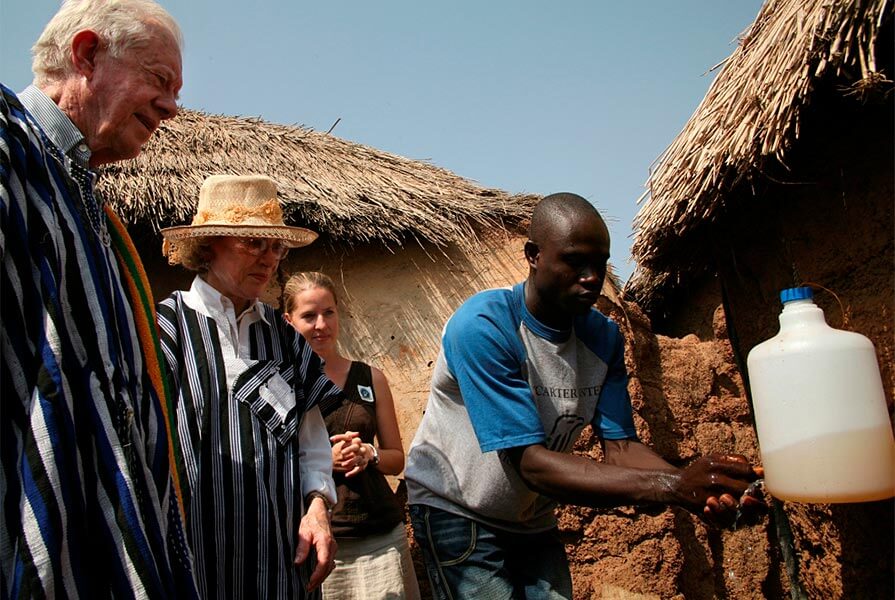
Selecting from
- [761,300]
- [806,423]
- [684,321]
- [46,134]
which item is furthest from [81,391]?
[684,321]

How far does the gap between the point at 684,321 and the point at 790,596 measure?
5.87ft

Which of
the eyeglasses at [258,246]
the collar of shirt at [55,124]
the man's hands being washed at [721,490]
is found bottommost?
the man's hands being washed at [721,490]

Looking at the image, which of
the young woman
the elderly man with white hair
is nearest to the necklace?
the elderly man with white hair

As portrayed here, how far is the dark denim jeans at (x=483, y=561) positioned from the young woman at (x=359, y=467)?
68 centimetres

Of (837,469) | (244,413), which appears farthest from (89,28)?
(837,469)

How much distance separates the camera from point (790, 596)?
439cm

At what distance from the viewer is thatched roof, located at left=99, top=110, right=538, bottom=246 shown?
5277mm

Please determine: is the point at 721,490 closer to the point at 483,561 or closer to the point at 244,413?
the point at 483,561

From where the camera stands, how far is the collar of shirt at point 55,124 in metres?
1.82

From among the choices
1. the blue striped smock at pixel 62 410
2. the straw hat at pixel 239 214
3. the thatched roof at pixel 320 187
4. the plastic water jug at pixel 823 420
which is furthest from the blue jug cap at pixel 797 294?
the thatched roof at pixel 320 187

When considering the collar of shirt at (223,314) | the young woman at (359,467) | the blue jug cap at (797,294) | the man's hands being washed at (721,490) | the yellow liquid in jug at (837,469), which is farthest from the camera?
the young woman at (359,467)

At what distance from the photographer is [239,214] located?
9.57 ft

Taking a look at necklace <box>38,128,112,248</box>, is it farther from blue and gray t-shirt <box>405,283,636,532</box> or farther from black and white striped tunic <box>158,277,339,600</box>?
blue and gray t-shirt <box>405,283,636,532</box>

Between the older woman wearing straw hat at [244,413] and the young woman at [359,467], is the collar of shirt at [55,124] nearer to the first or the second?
the older woman wearing straw hat at [244,413]
